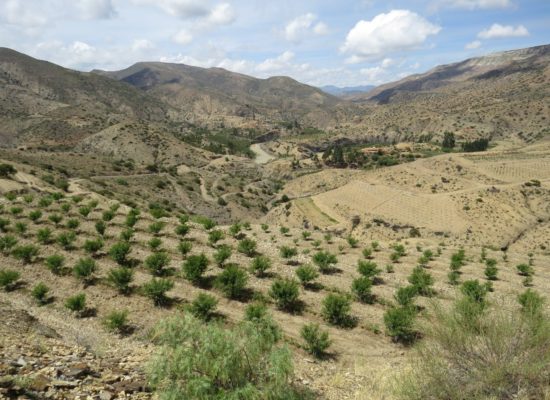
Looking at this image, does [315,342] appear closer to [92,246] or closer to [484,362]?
[484,362]

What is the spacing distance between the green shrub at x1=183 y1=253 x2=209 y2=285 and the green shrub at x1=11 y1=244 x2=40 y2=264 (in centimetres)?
733

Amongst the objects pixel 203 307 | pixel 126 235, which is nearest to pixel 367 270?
pixel 203 307

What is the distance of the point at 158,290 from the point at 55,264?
567cm

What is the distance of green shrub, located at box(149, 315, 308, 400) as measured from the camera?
7.21 m

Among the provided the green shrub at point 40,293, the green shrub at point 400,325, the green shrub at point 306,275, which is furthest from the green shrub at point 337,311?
the green shrub at point 40,293

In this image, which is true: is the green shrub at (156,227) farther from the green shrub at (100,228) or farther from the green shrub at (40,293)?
the green shrub at (40,293)

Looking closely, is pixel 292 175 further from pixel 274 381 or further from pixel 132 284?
pixel 274 381

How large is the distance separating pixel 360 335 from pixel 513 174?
242 feet

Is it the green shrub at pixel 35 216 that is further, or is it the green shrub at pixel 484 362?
the green shrub at pixel 35 216

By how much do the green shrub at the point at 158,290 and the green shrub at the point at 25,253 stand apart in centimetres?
670

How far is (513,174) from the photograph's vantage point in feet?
243

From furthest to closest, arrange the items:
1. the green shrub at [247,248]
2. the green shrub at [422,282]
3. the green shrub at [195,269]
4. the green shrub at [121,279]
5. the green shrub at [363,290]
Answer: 1. the green shrub at [247,248]
2. the green shrub at [422,282]
3. the green shrub at [195,269]
4. the green shrub at [363,290]
5. the green shrub at [121,279]

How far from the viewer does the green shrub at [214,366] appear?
23.7ft

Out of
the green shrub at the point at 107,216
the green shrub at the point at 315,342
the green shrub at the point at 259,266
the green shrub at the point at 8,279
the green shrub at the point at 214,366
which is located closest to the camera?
the green shrub at the point at 214,366
